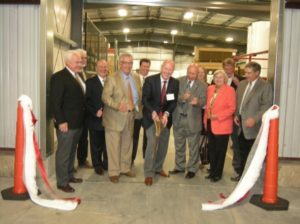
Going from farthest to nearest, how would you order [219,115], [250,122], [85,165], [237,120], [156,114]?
[85,165]
[237,120]
[219,115]
[156,114]
[250,122]

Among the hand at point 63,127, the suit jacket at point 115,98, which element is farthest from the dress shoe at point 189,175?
the hand at point 63,127

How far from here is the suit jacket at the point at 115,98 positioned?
408cm

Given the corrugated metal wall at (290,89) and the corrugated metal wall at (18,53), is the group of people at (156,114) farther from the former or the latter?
the corrugated metal wall at (18,53)

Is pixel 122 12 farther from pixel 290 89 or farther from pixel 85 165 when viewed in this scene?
pixel 290 89

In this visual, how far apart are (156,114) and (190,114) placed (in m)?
0.50

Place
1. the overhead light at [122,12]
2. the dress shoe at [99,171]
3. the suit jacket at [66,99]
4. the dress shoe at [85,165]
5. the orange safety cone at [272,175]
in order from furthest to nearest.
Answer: the overhead light at [122,12] → the dress shoe at [85,165] → the dress shoe at [99,171] → the suit jacket at [66,99] → the orange safety cone at [272,175]

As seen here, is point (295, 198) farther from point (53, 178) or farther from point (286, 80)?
point (53, 178)

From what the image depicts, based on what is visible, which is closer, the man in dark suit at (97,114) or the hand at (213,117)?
the hand at (213,117)

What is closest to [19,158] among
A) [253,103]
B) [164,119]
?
[164,119]

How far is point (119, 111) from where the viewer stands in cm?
409

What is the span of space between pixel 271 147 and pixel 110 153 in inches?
71.7

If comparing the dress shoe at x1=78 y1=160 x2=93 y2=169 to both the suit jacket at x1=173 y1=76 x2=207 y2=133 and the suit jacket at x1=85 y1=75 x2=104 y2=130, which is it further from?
the suit jacket at x1=173 y1=76 x2=207 y2=133

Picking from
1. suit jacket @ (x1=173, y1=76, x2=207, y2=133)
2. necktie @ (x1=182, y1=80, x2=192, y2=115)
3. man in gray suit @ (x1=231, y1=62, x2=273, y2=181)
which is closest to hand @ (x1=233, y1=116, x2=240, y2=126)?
man in gray suit @ (x1=231, y1=62, x2=273, y2=181)

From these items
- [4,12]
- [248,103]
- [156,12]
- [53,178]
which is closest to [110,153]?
[53,178]
